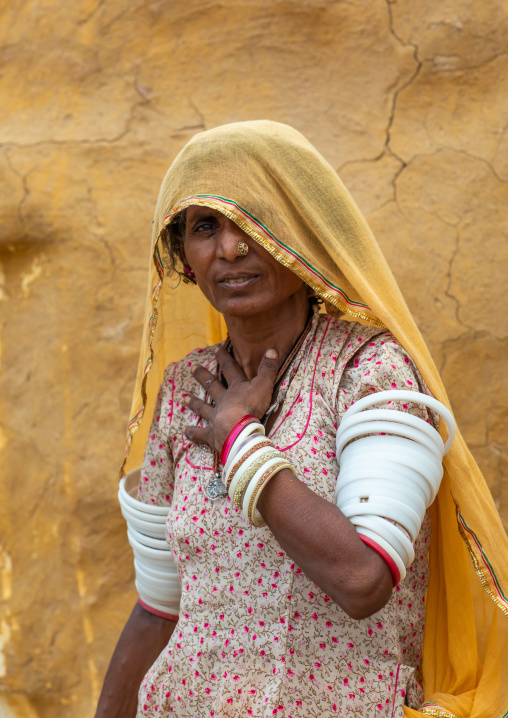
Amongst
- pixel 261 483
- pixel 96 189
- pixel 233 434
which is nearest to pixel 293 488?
pixel 261 483

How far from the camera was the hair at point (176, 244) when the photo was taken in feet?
5.82

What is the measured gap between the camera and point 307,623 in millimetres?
1493

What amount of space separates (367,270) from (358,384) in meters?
0.26

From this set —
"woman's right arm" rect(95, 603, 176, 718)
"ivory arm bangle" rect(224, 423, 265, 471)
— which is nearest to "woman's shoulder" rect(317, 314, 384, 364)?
"ivory arm bangle" rect(224, 423, 265, 471)

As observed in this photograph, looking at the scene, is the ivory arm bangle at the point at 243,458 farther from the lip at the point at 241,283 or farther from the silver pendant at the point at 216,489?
the lip at the point at 241,283

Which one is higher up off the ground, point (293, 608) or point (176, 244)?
point (176, 244)

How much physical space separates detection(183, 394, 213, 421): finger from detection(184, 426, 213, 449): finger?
1.2 inches

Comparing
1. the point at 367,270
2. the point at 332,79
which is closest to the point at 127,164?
the point at 332,79

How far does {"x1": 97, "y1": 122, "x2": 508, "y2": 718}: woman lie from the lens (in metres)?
1.49

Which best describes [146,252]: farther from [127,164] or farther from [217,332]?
[217,332]

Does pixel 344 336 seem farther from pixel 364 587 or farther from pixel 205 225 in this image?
pixel 364 587

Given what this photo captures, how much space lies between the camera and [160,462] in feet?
6.08

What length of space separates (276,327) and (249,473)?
44cm

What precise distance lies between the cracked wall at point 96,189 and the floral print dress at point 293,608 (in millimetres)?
1305
